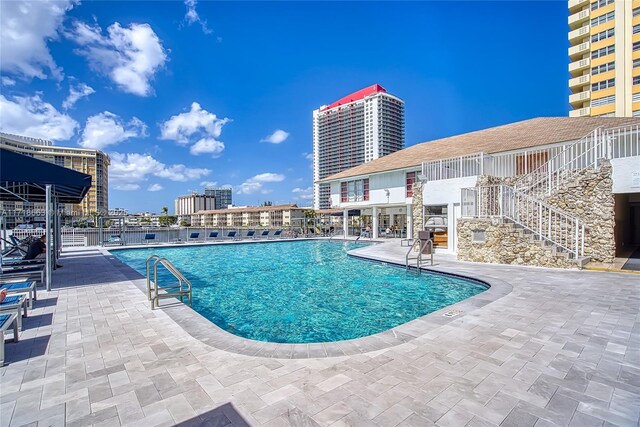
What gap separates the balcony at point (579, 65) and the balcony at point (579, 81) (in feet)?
2.93

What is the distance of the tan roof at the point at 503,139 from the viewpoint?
15.6 m

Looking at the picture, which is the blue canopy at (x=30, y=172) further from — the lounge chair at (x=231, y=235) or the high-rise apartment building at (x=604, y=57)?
the high-rise apartment building at (x=604, y=57)

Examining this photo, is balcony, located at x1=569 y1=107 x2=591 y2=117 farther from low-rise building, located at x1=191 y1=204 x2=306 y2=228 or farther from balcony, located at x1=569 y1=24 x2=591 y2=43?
low-rise building, located at x1=191 y1=204 x2=306 y2=228

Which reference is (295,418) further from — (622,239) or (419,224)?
(622,239)

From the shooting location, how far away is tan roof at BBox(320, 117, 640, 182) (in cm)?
1557

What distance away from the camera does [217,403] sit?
2.56 metres

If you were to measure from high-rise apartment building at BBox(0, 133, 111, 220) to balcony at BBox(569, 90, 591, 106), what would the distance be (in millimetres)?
105288

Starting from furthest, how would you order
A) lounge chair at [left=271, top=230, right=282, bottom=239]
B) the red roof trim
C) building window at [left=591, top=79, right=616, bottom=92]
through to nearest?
the red roof trim, building window at [left=591, top=79, right=616, bottom=92], lounge chair at [left=271, top=230, right=282, bottom=239]

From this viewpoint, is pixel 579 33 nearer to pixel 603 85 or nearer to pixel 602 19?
pixel 602 19

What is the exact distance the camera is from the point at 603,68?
105ft

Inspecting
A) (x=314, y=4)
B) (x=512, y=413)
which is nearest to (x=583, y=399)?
(x=512, y=413)

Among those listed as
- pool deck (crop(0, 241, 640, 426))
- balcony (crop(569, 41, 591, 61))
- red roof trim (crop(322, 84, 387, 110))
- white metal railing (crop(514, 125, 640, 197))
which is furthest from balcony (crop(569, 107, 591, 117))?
red roof trim (crop(322, 84, 387, 110))

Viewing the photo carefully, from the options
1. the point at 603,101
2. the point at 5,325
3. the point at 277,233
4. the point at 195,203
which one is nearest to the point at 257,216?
the point at 277,233

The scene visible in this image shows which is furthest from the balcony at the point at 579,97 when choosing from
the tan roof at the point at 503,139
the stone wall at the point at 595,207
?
the stone wall at the point at 595,207
